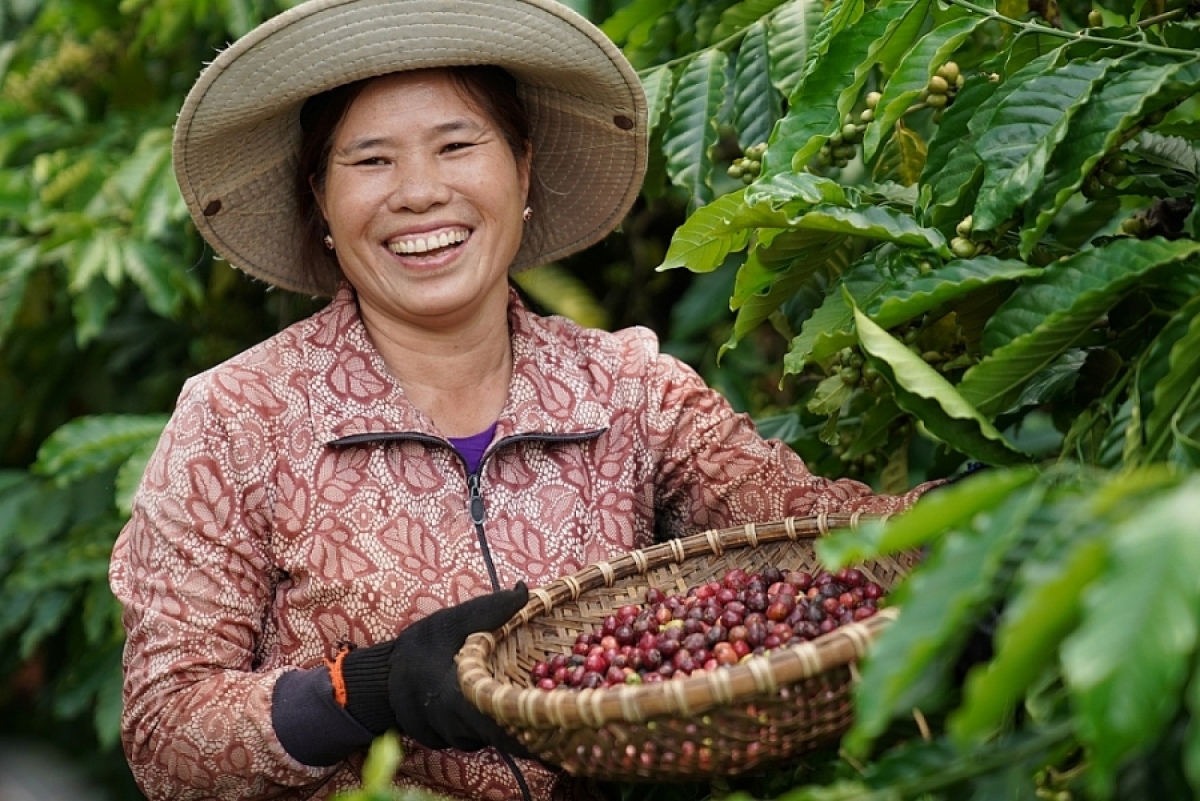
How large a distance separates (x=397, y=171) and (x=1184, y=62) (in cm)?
87

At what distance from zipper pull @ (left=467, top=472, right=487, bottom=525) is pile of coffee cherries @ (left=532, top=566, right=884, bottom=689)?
22cm

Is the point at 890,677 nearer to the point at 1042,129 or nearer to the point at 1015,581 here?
the point at 1015,581

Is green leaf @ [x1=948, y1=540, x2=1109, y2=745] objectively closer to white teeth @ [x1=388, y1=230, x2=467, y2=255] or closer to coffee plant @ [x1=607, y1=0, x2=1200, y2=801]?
coffee plant @ [x1=607, y1=0, x2=1200, y2=801]

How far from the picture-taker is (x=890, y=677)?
82 centimetres

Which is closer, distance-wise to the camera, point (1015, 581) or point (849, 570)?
point (1015, 581)

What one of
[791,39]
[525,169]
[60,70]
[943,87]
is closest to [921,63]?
[943,87]

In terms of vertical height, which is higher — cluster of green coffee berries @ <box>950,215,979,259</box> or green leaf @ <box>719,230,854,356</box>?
cluster of green coffee berries @ <box>950,215,979,259</box>

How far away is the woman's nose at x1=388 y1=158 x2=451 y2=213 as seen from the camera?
1727 mm

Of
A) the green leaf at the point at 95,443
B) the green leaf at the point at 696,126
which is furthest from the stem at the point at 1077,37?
the green leaf at the point at 95,443

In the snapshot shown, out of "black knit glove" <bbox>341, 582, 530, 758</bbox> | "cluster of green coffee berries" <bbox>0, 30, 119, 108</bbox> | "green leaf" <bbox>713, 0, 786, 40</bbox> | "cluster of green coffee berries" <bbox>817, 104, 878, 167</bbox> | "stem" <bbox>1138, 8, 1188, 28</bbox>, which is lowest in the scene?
"black knit glove" <bbox>341, 582, 530, 758</bbox>

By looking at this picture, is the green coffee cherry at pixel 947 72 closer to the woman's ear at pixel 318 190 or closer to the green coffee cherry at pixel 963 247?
the green coffee cherry at pixel 963 247

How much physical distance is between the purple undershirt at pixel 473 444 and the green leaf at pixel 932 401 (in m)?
0.61

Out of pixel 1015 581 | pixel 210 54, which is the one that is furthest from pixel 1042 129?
pixel 210 54

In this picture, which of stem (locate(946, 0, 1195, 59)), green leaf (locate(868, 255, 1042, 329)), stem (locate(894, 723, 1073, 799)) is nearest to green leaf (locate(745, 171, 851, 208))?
green leaf (locate(868, 255, 1042, 329))
